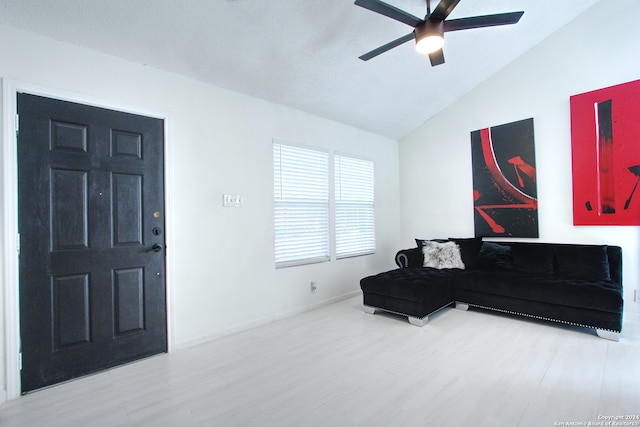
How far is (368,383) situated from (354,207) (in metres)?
2.77

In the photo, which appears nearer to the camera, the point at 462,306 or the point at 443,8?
the point at 443,8

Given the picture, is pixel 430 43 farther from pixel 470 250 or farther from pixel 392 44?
pixel 470 250

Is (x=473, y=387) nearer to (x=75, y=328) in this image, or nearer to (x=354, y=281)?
(x=354, y=281)

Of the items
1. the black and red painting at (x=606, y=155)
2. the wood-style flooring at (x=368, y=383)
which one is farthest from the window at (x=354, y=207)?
the black and red painting at (x=606, y=155)

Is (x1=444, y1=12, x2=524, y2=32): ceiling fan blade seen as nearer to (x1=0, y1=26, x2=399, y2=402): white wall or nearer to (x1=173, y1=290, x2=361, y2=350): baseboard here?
(x1=0, y1=26, x2=399, y2=402): white wall

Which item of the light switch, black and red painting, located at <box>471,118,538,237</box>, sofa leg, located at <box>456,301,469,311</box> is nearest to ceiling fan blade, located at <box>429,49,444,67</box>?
black and red painting, located at <box>471,118,538,237</box>

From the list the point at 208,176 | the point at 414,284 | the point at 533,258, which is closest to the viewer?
the point at 208,176

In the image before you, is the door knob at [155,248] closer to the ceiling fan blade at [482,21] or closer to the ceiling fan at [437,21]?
the ceiling fan at [437,21]

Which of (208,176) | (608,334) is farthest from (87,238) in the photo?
(608,334)

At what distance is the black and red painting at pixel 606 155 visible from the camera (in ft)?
10.3

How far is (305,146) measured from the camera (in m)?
3.84

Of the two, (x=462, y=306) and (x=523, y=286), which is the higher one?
(x=523, y=286)

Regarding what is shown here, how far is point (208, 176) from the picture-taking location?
2.95 m

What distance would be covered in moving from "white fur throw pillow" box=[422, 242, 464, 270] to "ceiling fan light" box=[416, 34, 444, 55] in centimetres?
262
